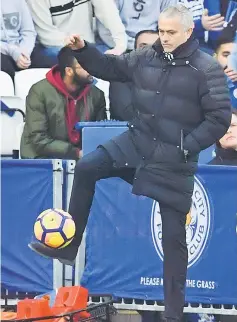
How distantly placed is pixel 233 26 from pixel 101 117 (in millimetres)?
2001

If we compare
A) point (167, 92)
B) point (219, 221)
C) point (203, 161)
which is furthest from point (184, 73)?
point (203, 161)

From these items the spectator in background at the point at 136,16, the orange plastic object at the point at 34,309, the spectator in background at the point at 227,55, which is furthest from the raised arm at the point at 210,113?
the spectator in background at the point at 136,16

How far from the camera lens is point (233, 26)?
10.0 meters

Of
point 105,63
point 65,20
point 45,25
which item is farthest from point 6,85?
point 105,63

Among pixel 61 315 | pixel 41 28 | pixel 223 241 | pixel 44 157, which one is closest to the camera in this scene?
pixel 61 315

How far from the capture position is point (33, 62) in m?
10.1

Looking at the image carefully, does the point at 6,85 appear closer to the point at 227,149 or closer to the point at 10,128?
the point at 10,128

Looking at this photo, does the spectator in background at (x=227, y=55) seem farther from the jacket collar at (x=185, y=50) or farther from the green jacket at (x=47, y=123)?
the jacket collar at (x=185, y=50)

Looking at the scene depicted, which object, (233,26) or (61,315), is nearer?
(61,315)

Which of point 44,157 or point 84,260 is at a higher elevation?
point 44,157

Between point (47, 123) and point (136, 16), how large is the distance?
1931mm

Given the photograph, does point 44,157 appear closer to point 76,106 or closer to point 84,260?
point 76,106

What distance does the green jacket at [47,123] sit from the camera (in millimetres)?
8641

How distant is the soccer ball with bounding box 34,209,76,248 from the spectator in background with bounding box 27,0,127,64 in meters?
3.38
